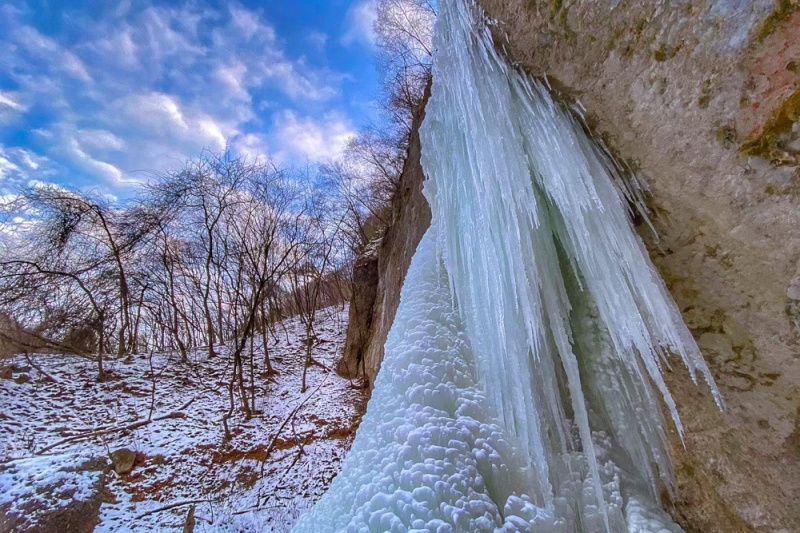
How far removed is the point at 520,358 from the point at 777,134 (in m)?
0.84

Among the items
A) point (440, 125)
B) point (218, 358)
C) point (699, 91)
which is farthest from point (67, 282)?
point (699, 91)

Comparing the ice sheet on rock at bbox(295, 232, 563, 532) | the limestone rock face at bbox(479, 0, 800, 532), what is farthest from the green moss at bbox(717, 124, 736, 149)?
the ice sheet on rock at bbox(295, 232, 563, 532)

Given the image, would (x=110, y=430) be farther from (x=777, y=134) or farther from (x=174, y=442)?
(x=777, y=134)

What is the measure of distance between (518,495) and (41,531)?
4.18 metres

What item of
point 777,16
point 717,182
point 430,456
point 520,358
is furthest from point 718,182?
point 430,456

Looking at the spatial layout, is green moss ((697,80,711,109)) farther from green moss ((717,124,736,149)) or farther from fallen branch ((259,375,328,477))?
fallen branch ((259,375,328,477))

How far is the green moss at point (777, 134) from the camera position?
0.69 meters

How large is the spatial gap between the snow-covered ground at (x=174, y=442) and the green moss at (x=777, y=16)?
4.67 meters

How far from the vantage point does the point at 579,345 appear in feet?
4.32

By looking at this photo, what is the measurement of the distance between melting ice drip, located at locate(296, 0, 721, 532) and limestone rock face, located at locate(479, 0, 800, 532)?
3.4 inches

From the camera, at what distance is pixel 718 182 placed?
86 cm

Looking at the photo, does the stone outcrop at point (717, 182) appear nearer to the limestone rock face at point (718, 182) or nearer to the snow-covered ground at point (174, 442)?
the limestone rock face at point (718, 182)

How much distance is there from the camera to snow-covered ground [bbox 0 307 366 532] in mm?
3477

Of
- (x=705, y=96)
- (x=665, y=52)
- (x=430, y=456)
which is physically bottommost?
(x=430, y=456)
